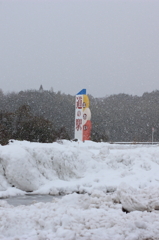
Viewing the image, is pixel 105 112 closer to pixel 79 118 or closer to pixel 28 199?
pixel 79 118

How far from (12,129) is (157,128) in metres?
41.1

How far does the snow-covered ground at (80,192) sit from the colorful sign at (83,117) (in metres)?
4.60

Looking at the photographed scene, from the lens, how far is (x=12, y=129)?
37.4 meters

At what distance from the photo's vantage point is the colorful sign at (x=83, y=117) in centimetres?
2864

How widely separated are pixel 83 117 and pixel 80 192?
14.8 m

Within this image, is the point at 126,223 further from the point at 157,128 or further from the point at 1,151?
the point at 157,128

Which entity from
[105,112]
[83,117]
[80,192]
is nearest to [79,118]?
[83,117]

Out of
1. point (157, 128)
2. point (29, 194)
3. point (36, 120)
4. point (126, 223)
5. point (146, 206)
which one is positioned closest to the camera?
point (126, 223)

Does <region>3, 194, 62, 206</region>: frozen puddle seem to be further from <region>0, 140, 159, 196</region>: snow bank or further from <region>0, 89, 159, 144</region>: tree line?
<region>0, 89, 159, 144</region>: tree line

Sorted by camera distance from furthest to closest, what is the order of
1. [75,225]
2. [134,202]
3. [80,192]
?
[80,192] < [134,202] < [75,225]

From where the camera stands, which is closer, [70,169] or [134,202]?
[134,202]

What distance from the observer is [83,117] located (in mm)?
28812

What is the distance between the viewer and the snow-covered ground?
6988 mm

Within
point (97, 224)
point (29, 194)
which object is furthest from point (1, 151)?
point (97, 224)
